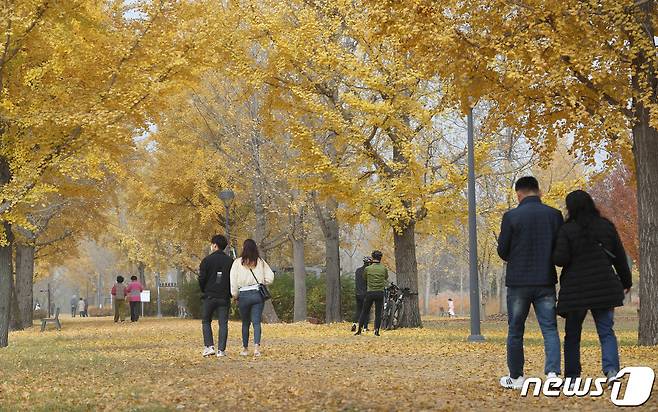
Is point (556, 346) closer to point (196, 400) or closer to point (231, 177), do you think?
point (196, 400)

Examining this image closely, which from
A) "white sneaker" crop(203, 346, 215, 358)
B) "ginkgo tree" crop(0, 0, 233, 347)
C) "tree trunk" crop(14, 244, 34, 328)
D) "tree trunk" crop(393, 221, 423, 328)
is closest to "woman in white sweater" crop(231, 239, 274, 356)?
"white sneaker" crop(203, 346, 215, 358)

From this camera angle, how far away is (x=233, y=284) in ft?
54.3

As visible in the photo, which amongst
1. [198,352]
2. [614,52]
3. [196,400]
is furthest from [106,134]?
[196,400]

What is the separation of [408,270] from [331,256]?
576 cm

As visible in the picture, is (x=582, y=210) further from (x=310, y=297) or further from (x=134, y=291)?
(x=134, y=291)

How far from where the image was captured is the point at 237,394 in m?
10.7

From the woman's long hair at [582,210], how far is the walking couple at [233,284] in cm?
726

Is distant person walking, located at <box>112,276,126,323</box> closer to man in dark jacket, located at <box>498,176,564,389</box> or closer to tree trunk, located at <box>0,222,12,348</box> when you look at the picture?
tree trunk, located at <box>0,222,12,348</box>

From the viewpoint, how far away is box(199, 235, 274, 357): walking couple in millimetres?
16547

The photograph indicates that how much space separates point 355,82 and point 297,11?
263 centimetres

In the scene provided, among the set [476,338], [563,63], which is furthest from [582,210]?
[476,338]

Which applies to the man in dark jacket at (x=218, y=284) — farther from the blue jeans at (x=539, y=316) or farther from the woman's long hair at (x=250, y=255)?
the blue jeans at (x=539, y=316)

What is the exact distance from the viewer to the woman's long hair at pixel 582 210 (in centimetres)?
991

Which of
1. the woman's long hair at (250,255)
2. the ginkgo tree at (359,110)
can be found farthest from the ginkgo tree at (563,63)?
the ginkgo tree at (359,110)
